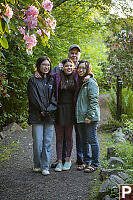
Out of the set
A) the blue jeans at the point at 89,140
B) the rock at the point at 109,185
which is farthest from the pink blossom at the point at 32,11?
the blue jeans at the point at 89,140

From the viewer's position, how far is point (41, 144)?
423 centimetres

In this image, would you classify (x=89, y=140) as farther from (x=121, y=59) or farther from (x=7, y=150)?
→ (x=121, y=59)

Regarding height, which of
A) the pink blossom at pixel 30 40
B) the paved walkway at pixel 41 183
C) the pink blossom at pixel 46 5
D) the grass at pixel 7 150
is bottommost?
the paved walkway at pixel 41 183

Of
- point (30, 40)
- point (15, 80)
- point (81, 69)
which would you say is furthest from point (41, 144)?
point (15, 80)

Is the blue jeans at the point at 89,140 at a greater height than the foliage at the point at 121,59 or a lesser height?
lesser

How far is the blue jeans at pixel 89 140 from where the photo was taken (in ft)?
14.3

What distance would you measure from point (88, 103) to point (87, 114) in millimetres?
183

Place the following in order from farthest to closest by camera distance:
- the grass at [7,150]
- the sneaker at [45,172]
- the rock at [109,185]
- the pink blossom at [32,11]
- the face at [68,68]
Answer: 1. the grass at [7,150]
2. the face at [68,68]
3. the sneaker at [45,172]
4. the rock at [109,185]
5. the pink blossom at [32,11]

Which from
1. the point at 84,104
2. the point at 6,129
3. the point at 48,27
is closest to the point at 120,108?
the point at 6,129

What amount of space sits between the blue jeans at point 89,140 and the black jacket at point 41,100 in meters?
0.53

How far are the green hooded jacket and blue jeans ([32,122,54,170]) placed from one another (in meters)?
0.49

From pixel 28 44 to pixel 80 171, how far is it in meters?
2.39

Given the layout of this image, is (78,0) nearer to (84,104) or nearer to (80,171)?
(84,104)

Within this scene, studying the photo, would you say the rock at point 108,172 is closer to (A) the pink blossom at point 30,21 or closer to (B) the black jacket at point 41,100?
(B) the black jacket at point 41,100
